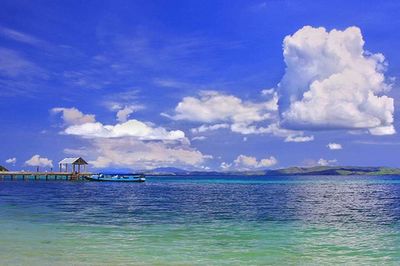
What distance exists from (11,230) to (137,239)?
9680 mm

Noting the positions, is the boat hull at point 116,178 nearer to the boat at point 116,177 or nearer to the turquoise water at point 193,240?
the boat at point 116,177

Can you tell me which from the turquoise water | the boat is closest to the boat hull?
the boat

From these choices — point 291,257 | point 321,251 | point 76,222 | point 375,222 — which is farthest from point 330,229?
point 76,222

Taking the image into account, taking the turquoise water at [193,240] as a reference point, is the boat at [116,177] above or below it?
above

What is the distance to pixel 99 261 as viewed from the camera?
21516 millimetres

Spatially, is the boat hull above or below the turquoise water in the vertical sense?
above

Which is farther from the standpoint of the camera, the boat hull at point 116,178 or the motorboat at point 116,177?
the motorboat at point 116,177

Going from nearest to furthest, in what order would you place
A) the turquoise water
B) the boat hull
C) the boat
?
the turquoise water, the boat hull, the boat

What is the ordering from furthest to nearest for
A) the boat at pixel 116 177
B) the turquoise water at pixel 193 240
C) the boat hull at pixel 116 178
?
the boat at pixel 116 177 → the boat hull at pixel 116 178 → the turquoise water at pixel 193 240

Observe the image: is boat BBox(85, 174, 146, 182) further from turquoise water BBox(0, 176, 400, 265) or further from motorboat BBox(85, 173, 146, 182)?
turquoise water BBox(0, 176, 400, 265)

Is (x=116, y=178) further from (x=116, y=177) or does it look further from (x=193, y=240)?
(x=193, y=240)

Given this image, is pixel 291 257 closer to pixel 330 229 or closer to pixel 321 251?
pixel 321 251

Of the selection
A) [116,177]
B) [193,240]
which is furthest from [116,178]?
[193,240]

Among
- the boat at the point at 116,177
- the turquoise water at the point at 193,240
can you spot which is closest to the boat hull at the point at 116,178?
the boat at the point at 116,177
